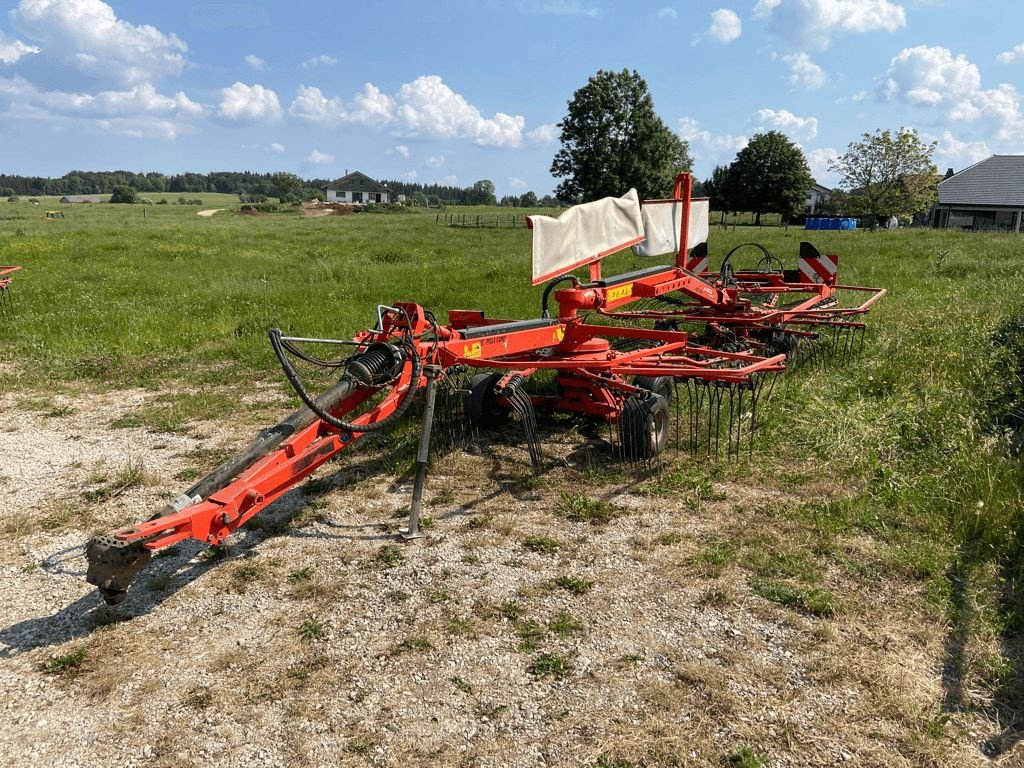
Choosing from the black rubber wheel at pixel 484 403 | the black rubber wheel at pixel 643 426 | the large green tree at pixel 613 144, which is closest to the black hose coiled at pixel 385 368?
the black rubber wheel at pixel 484 403

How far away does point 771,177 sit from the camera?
63938mm

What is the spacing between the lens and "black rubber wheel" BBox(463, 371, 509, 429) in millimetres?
6750

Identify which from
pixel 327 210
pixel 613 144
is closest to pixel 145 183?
Answer: pixel 327 210

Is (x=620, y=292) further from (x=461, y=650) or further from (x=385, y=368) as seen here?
(x=461, y=650)

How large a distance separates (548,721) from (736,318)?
650cm

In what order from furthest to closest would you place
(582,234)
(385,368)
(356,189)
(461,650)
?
(356,189)
(582,234)
(385,368)
(461,650)

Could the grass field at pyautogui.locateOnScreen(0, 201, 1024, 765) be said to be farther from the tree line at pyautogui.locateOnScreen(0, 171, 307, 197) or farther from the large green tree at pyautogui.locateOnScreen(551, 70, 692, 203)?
the tree line at pyautogui.locateOnScreen(0, 171, 307, 197)

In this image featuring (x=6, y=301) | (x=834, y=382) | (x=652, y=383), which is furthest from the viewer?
(x=6, y=301)

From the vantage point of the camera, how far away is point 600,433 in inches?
265

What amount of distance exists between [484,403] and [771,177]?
65.1 m

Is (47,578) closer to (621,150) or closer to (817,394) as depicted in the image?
(817,394)

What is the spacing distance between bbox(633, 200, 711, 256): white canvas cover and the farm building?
51.7 metres

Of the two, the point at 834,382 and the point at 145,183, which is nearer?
the point at 834,382

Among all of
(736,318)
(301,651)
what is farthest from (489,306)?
(301,651)
